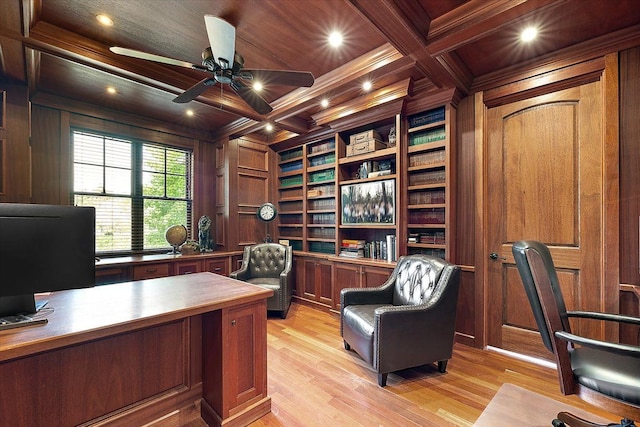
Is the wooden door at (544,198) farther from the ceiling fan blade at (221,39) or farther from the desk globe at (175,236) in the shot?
the desk globe at (175,236)

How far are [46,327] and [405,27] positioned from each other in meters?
2.70

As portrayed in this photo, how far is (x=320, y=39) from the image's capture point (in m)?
2.37

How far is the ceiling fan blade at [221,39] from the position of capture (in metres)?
1.71

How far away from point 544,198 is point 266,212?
375cm

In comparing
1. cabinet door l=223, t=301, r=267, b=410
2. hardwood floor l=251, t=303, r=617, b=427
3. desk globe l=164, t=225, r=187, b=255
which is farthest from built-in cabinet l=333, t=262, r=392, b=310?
desk globe l=164, t=225, r=187, b=255

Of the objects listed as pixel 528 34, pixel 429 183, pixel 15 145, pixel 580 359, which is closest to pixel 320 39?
pixel 528 34

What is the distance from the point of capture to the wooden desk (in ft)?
4.57

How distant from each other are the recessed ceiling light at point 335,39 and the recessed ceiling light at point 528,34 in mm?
1471

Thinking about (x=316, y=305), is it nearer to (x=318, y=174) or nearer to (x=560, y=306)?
(x=318, y=174)

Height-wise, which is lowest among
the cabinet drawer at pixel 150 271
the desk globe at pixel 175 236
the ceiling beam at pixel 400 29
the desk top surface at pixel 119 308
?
the cabinet drawer at pixel 150 271

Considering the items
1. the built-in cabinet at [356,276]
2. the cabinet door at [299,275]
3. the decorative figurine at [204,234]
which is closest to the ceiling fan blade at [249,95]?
the built-in cabinet at [356,276]

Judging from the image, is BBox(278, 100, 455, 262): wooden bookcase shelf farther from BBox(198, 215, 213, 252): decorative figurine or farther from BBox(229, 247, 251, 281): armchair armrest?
BBox(198, 215, 213, 252): decorative figurine

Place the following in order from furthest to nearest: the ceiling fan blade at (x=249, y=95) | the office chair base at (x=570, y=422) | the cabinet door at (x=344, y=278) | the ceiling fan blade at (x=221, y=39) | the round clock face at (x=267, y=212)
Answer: the round clock face at (x=267, y=212), the cabinet door at (x=344, y=278), the ceiling fan blade at (x=249, y=95), the ceiling fan blade at (x=221, y=39), the office chair base at (x=570, y=422)

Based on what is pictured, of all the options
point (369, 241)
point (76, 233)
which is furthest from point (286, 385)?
point (369, 241)
